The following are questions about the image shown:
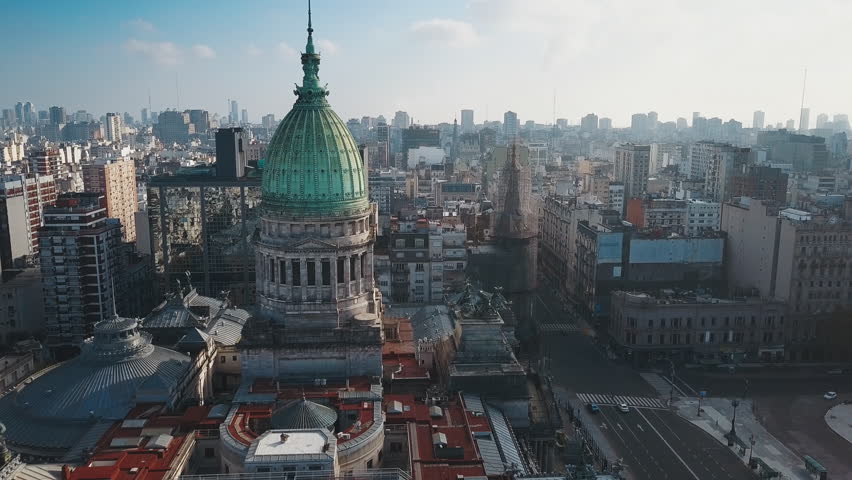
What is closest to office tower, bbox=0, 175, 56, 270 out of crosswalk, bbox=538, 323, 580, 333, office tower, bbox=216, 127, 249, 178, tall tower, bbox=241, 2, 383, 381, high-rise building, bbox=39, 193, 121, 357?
high-rise building, bbox=39, 193, 121, 357

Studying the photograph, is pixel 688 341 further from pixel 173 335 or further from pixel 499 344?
pixel 173 335

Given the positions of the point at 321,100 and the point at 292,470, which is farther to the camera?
the point at 321,100

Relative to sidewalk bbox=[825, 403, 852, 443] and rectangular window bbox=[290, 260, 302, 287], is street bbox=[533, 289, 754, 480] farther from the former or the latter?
rectangular window bbox=[290, 260, 302, 287]

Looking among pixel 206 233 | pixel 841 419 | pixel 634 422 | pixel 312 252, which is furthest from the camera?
pixel 206 233

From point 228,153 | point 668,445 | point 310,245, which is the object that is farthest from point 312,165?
point 228,153

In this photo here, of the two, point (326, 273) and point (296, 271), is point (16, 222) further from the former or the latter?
point (326, 273)

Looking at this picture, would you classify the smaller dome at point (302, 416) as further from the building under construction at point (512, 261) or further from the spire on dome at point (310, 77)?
the building under construction at point (512, 261)

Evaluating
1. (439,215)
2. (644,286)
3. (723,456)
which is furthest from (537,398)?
(439,215)
